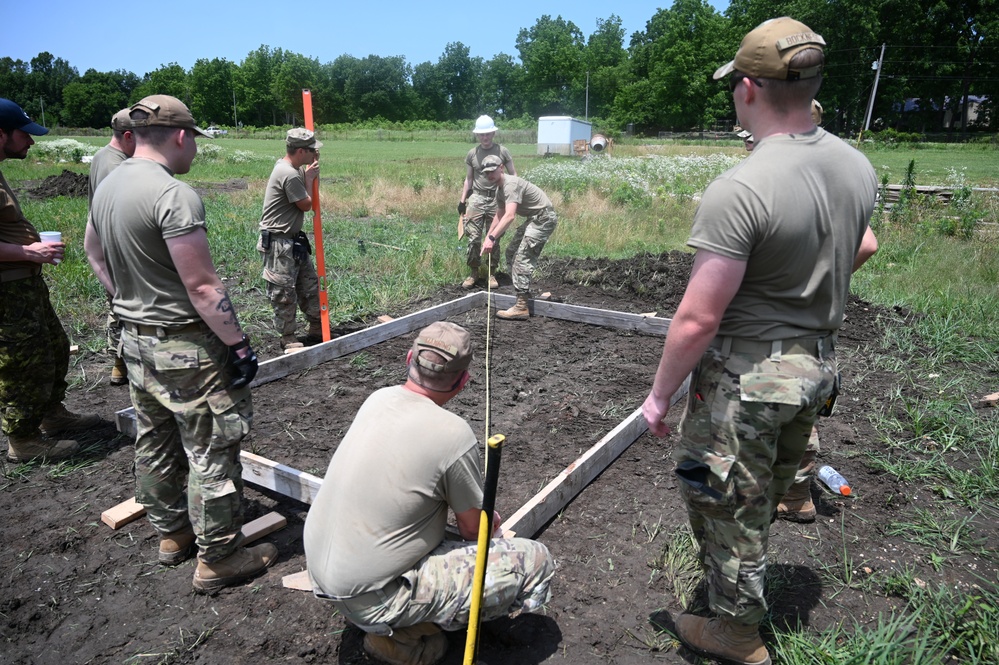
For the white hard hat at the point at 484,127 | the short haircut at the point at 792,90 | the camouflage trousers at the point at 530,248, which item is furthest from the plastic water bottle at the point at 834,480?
the white hard hat at the point at 484,127

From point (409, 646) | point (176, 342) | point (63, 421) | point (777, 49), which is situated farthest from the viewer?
point (63, 421)

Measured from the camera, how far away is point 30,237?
170 inches

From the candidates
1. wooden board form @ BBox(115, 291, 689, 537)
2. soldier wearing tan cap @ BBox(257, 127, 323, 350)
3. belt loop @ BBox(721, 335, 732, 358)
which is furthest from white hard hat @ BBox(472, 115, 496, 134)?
belt loop @ BBox(721, 335, 732, 358)

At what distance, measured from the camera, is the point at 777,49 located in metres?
2.06

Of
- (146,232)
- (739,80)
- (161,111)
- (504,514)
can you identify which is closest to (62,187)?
(161,111)

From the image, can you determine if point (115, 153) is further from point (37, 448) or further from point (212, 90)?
point (212, 90)

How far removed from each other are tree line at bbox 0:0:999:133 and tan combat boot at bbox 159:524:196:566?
3642cm

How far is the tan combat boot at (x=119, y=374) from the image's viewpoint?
5.48 m

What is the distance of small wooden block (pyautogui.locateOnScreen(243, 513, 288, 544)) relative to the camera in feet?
11.4

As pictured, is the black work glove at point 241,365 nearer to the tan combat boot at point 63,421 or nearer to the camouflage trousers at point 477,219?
the tan combat boot at point 63,421

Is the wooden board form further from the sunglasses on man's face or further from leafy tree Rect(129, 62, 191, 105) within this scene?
leafy tree Rect(129, 62, 191, 105)

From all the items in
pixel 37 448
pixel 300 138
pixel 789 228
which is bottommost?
pixel 37 448

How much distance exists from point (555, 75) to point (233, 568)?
102 metres

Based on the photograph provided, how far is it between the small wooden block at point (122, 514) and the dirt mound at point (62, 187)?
611 inches
